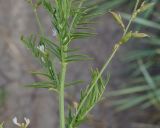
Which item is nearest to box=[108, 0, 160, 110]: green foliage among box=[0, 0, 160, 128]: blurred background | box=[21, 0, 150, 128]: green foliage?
box=[0, 0, 160, 128]: blurred background

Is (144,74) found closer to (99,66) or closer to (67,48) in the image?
(99,66)

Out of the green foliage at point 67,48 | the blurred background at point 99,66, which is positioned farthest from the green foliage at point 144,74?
the green foliage at point 67,48

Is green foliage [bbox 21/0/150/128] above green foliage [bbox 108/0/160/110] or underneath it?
above

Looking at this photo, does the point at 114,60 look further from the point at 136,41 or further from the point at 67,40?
the point at 67,40

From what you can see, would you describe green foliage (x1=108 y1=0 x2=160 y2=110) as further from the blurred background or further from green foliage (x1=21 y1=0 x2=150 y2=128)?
green foliage (x1=21 y1=0 x2=150 y2=128)

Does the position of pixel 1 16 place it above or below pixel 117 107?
above

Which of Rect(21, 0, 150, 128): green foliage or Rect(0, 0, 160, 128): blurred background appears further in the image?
Rect(0, 0, 160, 128): blurred background

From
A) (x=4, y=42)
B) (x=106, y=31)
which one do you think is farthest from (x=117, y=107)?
(x=4, y=42)
